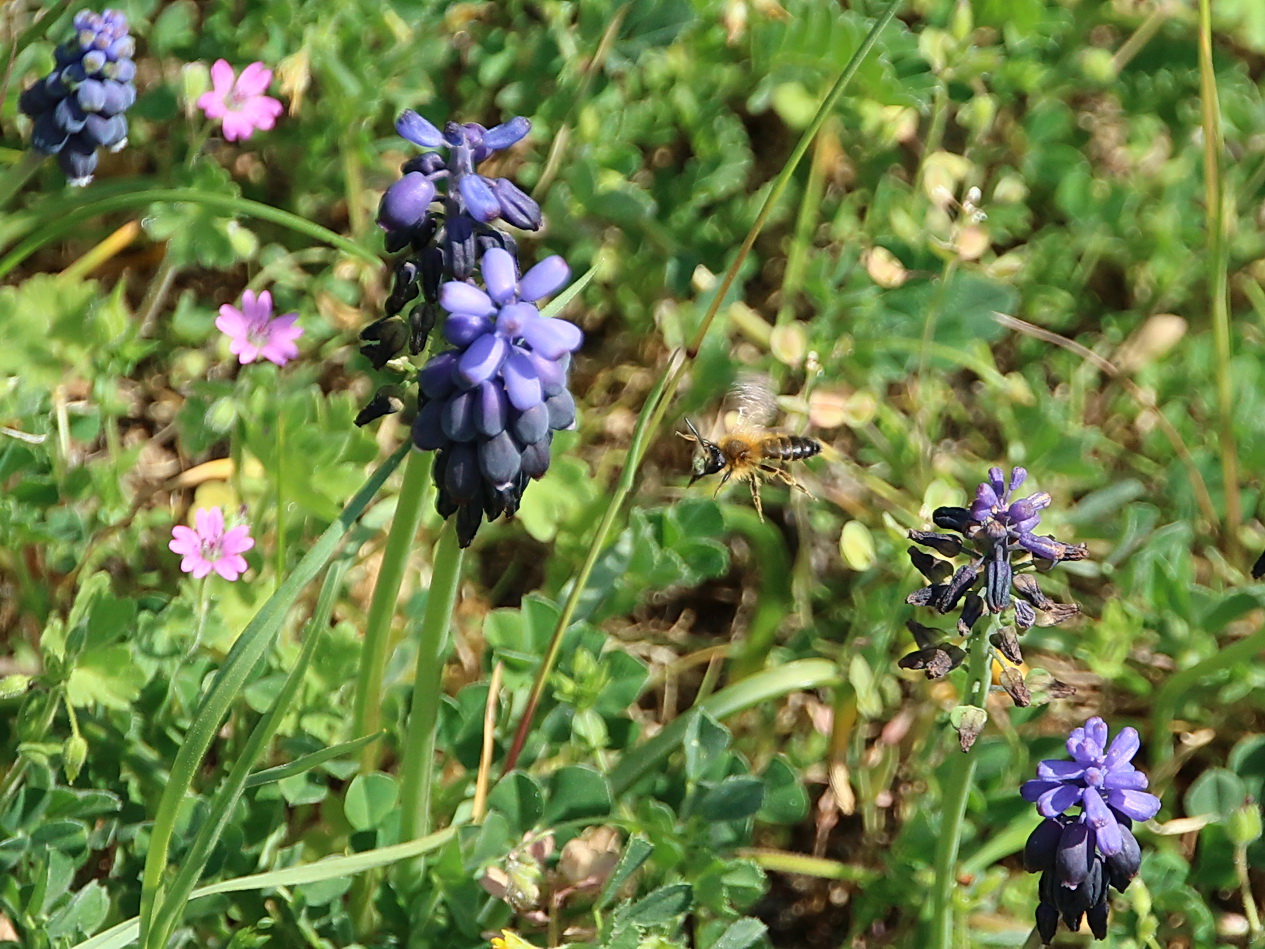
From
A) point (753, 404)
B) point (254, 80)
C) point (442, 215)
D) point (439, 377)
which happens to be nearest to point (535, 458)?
point (439, 377)

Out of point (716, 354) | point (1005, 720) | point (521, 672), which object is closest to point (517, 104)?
point (716, 354)

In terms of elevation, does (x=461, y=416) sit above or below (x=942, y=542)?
above

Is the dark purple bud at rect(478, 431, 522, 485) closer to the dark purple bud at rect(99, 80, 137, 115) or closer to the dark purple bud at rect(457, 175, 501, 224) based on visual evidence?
the dark purple bud at rect(457, 175, 501, 224)

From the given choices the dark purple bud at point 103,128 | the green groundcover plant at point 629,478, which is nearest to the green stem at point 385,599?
the green groundcover plant at point 629,478

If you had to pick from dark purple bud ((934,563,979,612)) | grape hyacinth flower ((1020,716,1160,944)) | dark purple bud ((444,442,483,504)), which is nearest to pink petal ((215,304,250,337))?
dark purple bud ((444,442,483,504))

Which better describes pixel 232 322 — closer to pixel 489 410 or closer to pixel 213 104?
pixel 213 104

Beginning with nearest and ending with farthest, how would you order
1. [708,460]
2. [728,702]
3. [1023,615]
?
[1023,615] → [728,702] → [708,460]

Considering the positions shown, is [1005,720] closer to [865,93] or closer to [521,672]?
[521,672]
